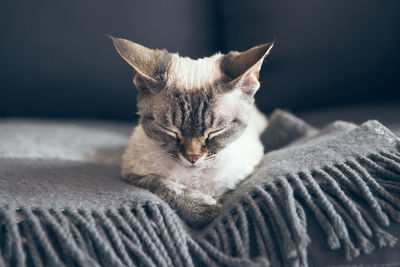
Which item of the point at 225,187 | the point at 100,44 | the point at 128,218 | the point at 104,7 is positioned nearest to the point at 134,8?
the point at 104,7

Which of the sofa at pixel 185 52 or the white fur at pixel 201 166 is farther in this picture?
the sofa at pixel 185 52

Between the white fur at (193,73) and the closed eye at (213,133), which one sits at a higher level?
the white fur at (193,73)

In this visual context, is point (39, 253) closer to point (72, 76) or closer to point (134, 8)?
point (72, 76)

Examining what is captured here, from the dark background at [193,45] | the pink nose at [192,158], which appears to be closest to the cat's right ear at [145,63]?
the pink nose at [192,158]

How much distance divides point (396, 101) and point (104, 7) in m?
1.65

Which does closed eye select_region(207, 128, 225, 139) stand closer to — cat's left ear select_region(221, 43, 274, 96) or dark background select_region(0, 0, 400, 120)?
cat's left ear select_region(221, 43, 274, 96)

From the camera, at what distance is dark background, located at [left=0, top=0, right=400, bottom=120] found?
1695 millimetres

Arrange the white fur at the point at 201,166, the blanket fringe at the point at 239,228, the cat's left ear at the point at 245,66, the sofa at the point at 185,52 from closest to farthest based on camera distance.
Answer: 1. the blanket fringe at the point at 239,228
2. the cat's left ear at the point at 245,66
3. the white fur at the point at 201,166
4. the sofa at the point at 185,52

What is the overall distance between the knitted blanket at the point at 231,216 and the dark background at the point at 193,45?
810 mm

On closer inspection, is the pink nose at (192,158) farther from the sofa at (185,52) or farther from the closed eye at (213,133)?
the sofa at (185,52)

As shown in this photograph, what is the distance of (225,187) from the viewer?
3.71 feet

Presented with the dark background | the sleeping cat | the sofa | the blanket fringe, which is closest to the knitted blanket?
the blanket fringe

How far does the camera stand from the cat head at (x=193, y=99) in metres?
1.03

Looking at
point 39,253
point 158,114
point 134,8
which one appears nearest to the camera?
point 39,253
